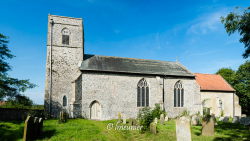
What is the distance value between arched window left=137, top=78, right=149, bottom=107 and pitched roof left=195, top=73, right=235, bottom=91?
8.87 meters

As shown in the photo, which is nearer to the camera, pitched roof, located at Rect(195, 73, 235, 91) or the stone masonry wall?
the stone masonry wall

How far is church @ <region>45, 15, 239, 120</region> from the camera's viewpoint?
20.7m

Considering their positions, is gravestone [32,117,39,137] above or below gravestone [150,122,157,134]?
above

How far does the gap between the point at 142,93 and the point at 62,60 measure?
10773mm

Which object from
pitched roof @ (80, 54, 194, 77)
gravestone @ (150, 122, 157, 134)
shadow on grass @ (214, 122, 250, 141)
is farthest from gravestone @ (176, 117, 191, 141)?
pitched roof @ (80, 54, 194, 77)

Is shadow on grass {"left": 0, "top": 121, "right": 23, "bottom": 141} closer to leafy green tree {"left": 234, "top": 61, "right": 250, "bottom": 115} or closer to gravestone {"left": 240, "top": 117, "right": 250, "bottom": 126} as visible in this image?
gravestone {"left": 240, "top": 117, "right": 250, "bottom": 126}

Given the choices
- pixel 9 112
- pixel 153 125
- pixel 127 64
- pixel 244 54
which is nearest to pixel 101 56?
pixel 127 64

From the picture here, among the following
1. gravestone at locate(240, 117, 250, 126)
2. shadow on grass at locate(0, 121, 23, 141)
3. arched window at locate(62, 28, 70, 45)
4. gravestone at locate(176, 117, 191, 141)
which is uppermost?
arched window at locate(62, 28, 70, 45)

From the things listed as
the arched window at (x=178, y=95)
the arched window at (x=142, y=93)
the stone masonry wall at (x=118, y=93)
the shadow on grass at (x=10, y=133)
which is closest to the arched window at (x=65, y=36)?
the stone masonry wall at (x=118, y=93)

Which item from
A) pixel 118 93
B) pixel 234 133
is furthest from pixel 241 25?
pixel 118 93

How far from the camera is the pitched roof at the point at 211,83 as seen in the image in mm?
26688

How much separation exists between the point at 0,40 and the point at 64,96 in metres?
8.88

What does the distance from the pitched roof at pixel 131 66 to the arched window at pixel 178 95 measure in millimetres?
1567

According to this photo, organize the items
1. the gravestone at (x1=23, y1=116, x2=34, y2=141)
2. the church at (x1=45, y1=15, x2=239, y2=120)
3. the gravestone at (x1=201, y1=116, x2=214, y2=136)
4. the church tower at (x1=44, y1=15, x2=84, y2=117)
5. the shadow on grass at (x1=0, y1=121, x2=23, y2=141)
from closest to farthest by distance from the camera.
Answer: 1. the gravestone at (x1=23, y1=116, x2=34, y2=141)
2. the shadow on grass at (x1=0, y1=121, x2=23, y2=141)
3. the gravestone at (x1=201, y1=116, x2=214, y2=136)
4. the church at (x1=45, y1=15, x2=239, y2=120)
5. the church tower at (x1=44, y1=15, x2=84, y2=117)
